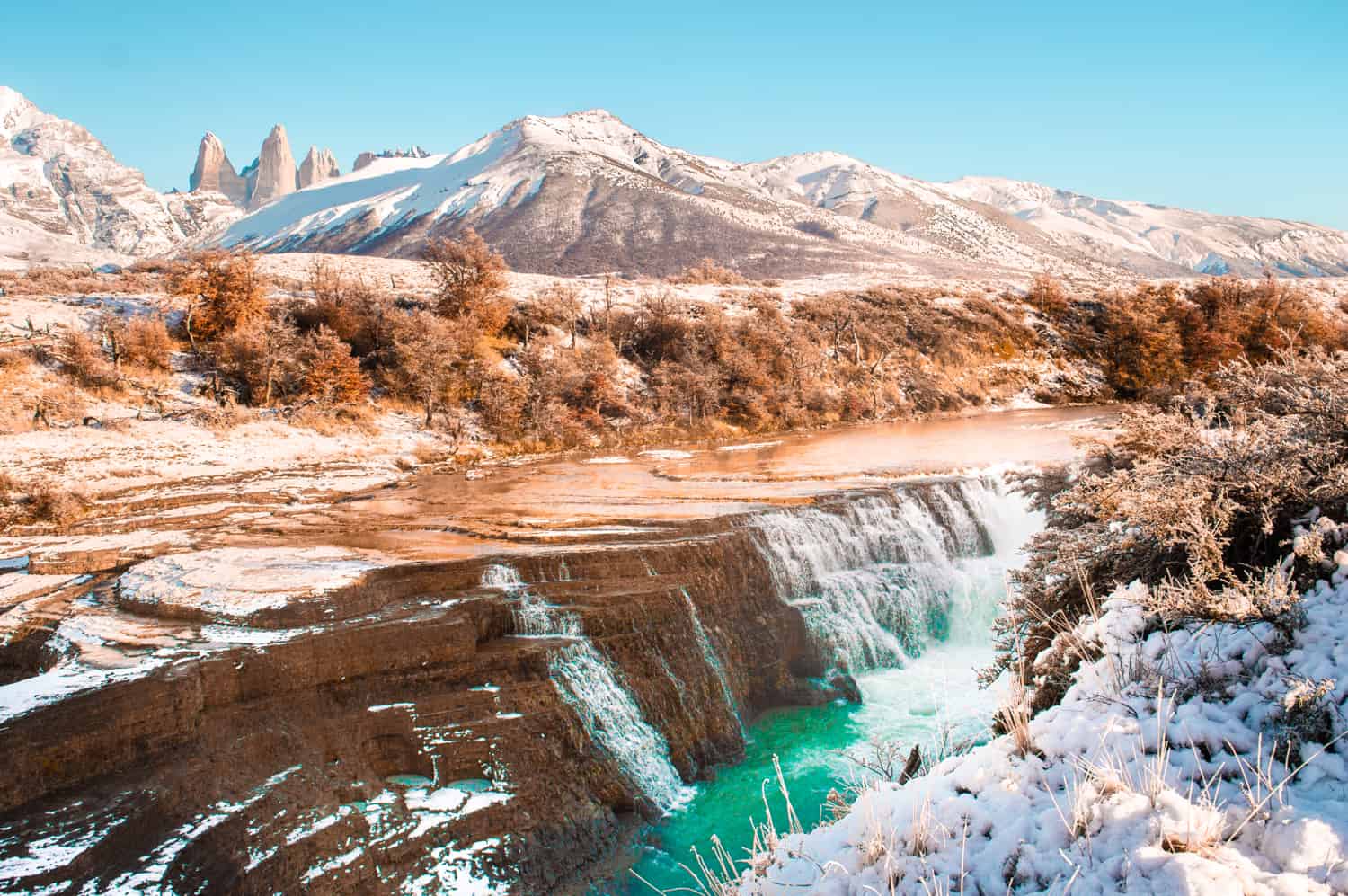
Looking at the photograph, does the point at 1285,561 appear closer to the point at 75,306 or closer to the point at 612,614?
the point at 612,614

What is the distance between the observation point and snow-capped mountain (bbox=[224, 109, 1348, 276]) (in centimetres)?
8875

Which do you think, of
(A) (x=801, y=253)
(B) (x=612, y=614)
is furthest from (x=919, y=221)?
(B) (x=612, y=614)

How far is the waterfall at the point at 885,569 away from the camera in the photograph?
11.6 meters

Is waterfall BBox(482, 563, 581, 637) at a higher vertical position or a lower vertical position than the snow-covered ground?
lower

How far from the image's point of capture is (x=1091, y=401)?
34.0m

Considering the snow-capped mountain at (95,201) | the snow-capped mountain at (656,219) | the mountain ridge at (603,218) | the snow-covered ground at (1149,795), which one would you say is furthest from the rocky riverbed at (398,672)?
the snow-capped mountain at (95,201)

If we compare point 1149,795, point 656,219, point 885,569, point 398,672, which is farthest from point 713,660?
point 656,219

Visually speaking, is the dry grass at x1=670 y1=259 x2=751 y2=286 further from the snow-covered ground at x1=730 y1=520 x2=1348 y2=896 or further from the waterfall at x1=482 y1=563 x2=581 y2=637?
the snow-covered ground at x1=730 y1=520 x2=1348 y2=896

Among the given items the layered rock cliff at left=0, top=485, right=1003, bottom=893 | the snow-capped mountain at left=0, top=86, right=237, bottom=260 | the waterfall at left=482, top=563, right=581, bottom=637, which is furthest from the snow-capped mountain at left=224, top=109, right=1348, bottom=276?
the waterfall at left=482, top=563, right=581, bottom=637

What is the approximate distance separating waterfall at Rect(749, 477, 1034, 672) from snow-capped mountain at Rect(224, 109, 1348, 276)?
6420cm

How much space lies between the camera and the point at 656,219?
321 feet

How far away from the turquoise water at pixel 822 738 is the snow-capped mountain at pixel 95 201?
158 meters

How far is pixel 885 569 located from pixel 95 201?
219m

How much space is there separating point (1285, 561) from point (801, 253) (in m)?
87.3
